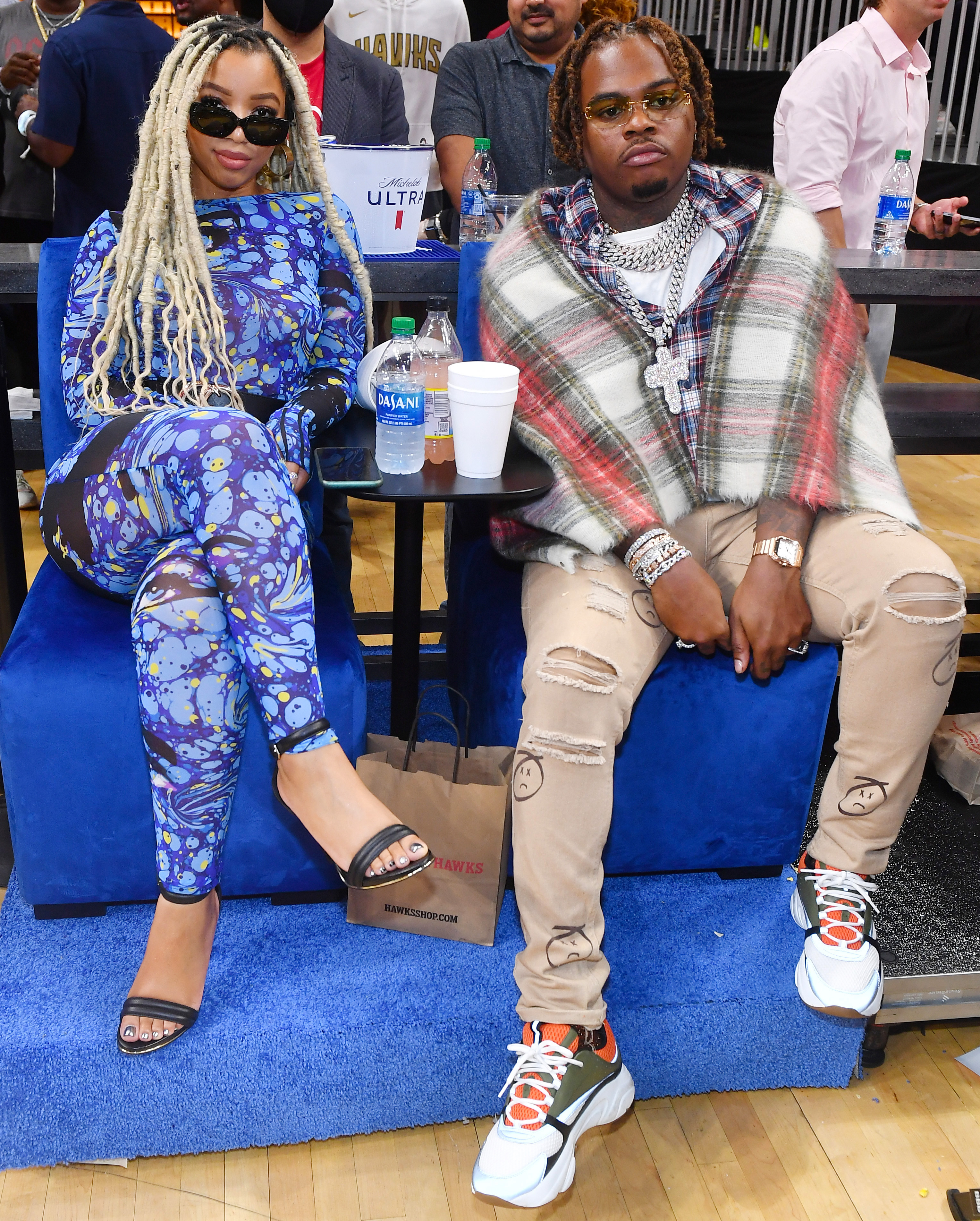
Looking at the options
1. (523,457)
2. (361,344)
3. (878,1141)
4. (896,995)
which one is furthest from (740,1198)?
(361,344)

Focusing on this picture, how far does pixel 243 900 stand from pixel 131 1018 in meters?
0.31

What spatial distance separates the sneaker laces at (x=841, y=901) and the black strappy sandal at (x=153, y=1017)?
92 centimetres

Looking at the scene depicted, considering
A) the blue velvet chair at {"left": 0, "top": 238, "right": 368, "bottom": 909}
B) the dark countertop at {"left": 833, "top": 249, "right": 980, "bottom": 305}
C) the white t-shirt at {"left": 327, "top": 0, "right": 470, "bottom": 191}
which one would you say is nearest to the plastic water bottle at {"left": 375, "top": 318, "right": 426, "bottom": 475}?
the blue velvet chair at {"left": 0, "top": 238, "right": 368, "bottom": 909}

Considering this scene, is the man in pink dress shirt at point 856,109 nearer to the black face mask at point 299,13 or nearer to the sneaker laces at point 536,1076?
the black face mask at point 299,13

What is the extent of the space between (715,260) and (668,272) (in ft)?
0.27

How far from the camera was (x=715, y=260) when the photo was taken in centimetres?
184

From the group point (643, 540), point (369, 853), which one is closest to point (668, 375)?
point (643, 540)

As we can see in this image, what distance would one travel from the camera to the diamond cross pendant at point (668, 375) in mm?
1787

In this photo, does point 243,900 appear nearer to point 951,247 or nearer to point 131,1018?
point 131,1018

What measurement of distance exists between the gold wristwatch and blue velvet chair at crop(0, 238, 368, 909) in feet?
2.08

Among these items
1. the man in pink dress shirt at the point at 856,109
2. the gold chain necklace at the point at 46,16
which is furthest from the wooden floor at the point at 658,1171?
the gold chain necklace at the point at 46,16

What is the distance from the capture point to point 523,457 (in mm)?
1750

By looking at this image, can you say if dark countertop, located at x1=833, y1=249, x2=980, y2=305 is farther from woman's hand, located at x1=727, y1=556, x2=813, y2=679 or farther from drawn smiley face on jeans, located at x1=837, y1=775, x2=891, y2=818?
drawn smiley face on jeans, located at x1=837, y1=775, x2=891, y2=818

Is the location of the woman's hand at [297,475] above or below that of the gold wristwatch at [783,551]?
above
